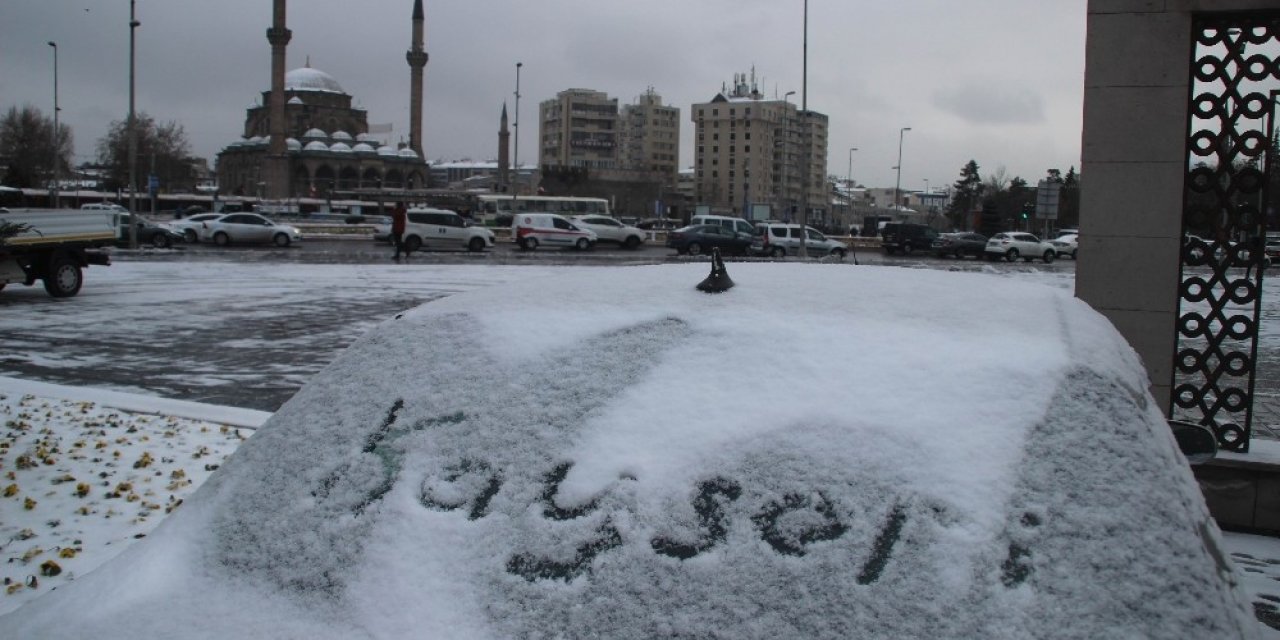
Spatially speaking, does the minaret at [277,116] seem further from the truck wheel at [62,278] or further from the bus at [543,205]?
the truck wheel at [62,278]

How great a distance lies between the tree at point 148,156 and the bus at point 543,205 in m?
32.9

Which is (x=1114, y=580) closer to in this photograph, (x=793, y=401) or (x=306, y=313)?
(x=793, y=401)

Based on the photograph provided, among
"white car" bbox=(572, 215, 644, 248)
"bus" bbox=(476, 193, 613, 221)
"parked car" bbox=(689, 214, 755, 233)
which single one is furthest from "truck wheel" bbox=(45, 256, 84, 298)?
"bus" bbox=(476, 193, 613, 221)

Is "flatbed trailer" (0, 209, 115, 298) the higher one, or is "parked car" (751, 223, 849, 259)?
"parked car" (751, 223, 849, 259)

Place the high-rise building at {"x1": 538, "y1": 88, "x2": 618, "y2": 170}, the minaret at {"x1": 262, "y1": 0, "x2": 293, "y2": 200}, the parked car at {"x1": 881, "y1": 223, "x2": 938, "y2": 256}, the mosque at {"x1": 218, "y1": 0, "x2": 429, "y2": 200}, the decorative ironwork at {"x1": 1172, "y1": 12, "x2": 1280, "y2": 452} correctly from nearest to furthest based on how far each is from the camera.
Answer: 1. the decorative ironwork at {"x1": 1172, "y1": 12, "x2": 1280, "y2": 452}
2. the parked car at {"x1": 881, "y1": 223, "x2": 938, "y2": 256}
3. the minaret at {"x1": 262, "y1": 0, "x2": 293, "y2": 200}
4. the mosque at {"x1": 218, "y1": 0, "x2": 429, "y2": 200}
5. the high-rise building at {"x1": 538, "y1": 88, "x2": 618, "y2": 170}

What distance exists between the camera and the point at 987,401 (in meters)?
1.94

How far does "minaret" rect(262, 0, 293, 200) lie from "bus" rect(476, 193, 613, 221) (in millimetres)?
20756

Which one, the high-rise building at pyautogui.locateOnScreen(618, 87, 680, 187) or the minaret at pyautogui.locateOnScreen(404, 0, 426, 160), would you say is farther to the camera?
the high-rise building at pyautogui.locateOnScreen(618, 87, 680, 187)

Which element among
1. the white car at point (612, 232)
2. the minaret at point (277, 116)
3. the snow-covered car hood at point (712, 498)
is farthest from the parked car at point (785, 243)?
the minaret at point (277, 116)

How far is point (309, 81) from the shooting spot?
120 metres

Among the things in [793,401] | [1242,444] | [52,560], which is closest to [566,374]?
[793,401]

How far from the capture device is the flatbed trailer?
17.0 meters

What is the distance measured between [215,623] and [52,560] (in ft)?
10.9

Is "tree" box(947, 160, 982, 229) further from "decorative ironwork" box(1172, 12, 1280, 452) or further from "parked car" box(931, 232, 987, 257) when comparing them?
"decorative ironwork" box(1172, 12, 1280, 452)
